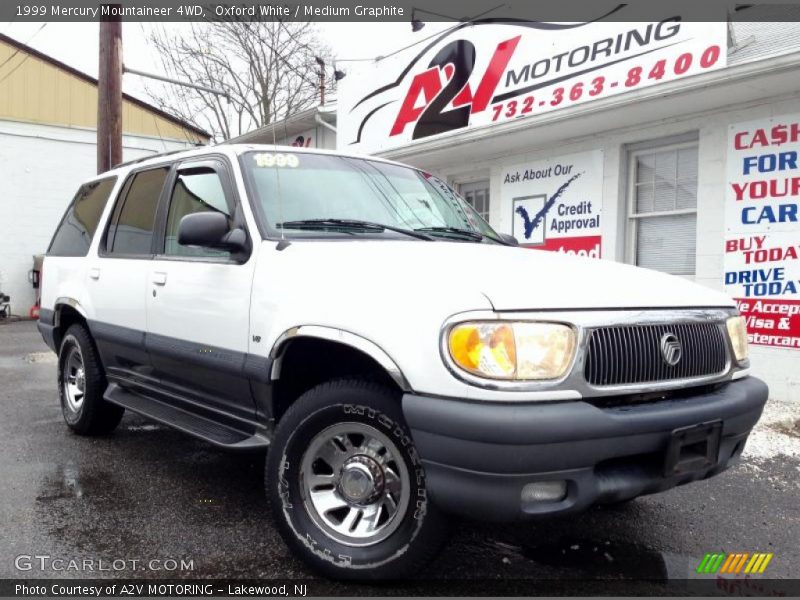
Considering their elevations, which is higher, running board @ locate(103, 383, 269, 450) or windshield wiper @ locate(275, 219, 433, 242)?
windshield wiper @ locate(275, 219, 433, 242)

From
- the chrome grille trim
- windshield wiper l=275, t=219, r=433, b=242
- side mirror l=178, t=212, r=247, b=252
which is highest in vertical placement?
windshield wiper l=275, t=219, r=433, b=242

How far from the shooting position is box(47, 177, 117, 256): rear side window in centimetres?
525

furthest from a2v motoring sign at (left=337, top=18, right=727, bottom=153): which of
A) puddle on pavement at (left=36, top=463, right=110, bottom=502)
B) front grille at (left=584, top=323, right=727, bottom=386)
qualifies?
puddle on pavement at (left=36, top=463, right=110, bottom=502)

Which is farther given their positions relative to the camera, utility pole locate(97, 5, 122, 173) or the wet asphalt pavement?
utility pole locate(97, 5, 122, 173)

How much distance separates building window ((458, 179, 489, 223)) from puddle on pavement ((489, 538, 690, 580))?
7.09 meters

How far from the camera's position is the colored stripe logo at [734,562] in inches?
126

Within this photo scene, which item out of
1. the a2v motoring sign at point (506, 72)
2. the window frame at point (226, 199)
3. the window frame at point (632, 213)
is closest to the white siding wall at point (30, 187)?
the a2v motoring sign at point (506, 72)

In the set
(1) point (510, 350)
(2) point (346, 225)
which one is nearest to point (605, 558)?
(1) point (510, 350)

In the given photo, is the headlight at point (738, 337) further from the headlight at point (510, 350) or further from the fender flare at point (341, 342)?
the fender flare at point (341, 342)

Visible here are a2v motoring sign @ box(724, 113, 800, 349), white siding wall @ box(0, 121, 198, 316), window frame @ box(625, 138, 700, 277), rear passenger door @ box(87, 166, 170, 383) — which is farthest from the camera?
white siding wall @ box(0, 121, 198, 316)

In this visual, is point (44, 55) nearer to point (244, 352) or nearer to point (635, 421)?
point (244, 352)

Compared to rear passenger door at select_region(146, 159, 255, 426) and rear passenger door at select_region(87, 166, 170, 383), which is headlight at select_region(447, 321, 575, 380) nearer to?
rear passenger door at select_region(146, 159, 255, 426)

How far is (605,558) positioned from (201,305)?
95.2 inches

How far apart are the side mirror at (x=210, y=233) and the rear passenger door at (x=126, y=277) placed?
42.1 inches
